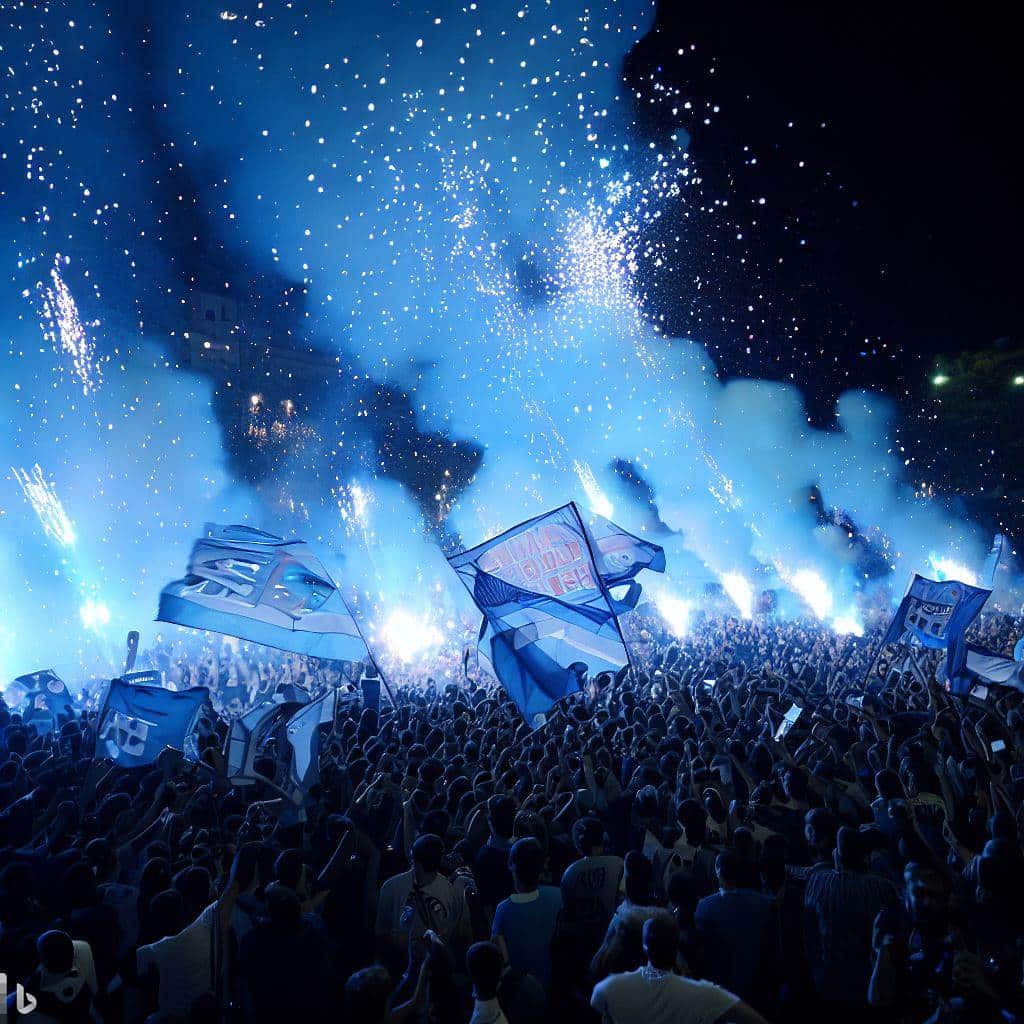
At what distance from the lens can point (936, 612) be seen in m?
12.7

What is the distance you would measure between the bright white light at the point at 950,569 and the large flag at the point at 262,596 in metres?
46.5

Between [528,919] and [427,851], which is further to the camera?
[427,851]

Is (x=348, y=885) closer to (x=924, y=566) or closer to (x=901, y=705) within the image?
(x=901, y=705)

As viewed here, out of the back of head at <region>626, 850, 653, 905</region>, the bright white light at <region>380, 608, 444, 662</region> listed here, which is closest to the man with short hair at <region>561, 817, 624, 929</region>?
the back of head at <region>626, 850, 653, 905</region>

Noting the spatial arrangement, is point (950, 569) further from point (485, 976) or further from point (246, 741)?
point (485, 976)

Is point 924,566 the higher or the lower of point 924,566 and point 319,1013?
the higher

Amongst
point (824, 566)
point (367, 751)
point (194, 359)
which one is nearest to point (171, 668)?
point (367, 751)

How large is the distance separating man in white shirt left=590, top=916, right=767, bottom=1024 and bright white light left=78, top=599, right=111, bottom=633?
3713cm

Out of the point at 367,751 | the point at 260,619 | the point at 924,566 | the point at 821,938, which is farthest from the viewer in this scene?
the point at 924,566

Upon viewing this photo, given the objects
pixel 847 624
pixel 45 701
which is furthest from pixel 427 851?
pixel 847 624

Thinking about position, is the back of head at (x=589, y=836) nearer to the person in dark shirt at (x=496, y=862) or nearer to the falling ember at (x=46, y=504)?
the person in dark shirt at (x=496, y=862)

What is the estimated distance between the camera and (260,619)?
10164mm

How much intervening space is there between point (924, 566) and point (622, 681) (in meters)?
42.5

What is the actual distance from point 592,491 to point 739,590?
18.6 m
